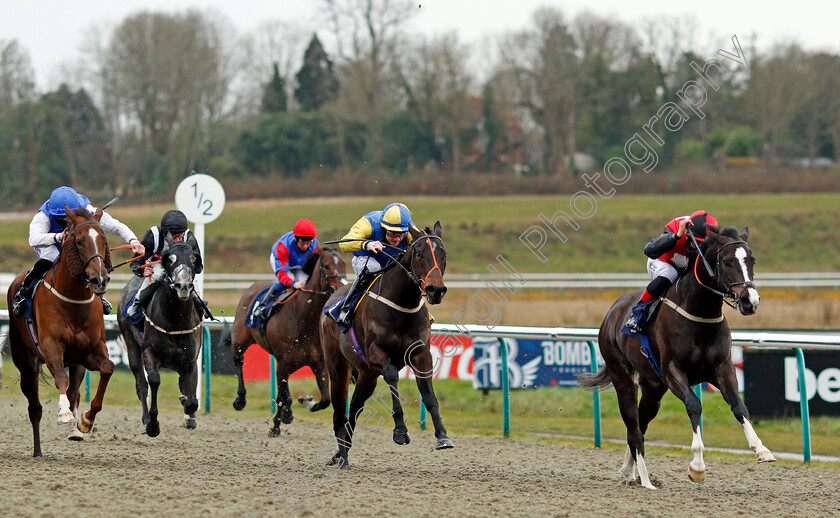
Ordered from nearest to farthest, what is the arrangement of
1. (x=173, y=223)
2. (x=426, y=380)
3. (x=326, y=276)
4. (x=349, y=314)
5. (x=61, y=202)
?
(x=426, y=380) < (x=349, y=314) < (x=61, y=202) < (x=173, y=223) < (x=326, y=276)

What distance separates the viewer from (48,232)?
23.6ft

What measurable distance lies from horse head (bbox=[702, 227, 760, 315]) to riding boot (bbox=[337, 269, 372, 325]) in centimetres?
236

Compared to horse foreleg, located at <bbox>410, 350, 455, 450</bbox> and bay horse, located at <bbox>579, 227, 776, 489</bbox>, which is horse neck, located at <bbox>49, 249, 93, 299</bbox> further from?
bay horse, located at <bbox>579, 227, 776, 489</bbox>

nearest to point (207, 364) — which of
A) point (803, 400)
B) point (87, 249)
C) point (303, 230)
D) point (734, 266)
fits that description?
point (303, 230)

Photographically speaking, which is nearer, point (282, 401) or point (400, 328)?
point (400, 328)

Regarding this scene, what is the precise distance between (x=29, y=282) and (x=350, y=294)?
2.48 meters

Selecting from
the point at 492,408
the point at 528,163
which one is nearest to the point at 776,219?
the point at 528,163

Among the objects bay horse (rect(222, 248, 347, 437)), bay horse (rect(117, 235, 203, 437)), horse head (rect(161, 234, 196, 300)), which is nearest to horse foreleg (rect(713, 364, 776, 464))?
bay horse (rect(222, 248, 347, 437))

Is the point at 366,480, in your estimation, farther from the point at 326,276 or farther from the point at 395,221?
the point at 326,276

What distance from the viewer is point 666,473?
284 inches

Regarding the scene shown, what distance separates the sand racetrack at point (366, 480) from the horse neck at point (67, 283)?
123 cm

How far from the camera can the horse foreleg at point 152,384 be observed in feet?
25.2

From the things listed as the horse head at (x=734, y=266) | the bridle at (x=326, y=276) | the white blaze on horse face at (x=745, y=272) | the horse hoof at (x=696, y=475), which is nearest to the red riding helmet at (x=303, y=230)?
the bridle at (x=326, y=276)

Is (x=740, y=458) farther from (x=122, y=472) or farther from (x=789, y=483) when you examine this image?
(x=122, y=472)
